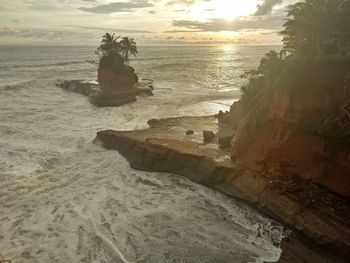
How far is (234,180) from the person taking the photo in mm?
21906

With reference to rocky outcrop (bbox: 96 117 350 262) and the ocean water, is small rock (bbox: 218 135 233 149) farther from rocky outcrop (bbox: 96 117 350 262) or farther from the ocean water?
the ocean water

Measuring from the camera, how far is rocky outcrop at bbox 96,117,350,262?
17.1 m

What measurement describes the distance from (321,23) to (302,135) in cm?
1085

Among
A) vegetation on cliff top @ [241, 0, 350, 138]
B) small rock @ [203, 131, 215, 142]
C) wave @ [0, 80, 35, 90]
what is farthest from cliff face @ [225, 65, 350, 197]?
wave @ [0, 80, 35, 90]

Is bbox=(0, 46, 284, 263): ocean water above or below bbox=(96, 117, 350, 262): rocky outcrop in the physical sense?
below

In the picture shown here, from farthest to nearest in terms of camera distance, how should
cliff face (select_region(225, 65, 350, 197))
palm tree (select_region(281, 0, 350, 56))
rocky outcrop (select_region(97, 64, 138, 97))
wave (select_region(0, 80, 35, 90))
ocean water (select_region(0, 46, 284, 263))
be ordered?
1. wave (select_region(0, 80, 35, 90))
2. rocky outcrop (select_region(97, 64, 138, 97))
3. palm tree (select_region(281, 0, 350, 56))
4. cliff face (select_region(225, 65, 350, 197))
5. ocean water (select_region(0, 46, 284, 263))

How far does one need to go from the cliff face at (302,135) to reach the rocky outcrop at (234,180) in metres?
0.72

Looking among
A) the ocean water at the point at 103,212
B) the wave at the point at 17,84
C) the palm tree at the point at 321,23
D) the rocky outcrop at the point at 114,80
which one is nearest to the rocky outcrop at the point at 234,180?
the ocean water at the point at 103,212

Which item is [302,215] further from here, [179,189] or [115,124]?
[115,124]

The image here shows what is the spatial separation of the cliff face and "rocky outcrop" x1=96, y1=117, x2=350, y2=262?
72 cm

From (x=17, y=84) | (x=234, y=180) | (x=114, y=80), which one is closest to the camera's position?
(x=234, y=180)

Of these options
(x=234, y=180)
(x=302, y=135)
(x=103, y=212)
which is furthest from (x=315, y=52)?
(x=103, y=212)

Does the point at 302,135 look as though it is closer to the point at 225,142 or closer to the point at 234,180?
the point at 234,180

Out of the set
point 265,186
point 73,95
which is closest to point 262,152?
point 265,186
